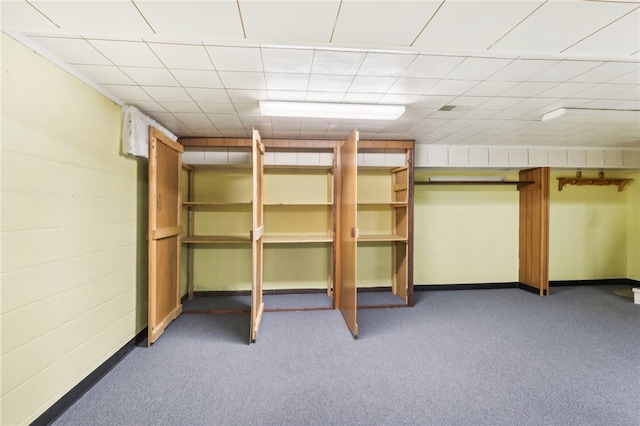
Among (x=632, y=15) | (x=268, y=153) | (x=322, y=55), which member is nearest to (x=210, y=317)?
(x=268, y=153)

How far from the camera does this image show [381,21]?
1353mm

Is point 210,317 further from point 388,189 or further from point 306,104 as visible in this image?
point 388,189

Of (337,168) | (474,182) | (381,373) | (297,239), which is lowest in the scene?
(381,373)

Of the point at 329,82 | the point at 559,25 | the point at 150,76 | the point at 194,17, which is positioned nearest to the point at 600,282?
the point at 559,25

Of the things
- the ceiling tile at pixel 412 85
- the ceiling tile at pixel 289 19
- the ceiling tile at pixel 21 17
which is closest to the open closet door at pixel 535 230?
the ceiling tile at pixel 412 85

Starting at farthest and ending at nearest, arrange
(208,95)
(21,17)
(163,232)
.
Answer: (163,232)
(208,95)
(21,17)

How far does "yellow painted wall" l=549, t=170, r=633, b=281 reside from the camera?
14.8 ft

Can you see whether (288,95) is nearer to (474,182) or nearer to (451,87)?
(451,87)

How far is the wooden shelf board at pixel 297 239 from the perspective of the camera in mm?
3418

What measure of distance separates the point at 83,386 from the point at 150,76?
2229mm

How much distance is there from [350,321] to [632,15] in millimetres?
2848

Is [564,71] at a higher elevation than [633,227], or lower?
higher

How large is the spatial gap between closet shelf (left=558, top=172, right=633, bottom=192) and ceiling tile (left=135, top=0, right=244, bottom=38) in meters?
5.33

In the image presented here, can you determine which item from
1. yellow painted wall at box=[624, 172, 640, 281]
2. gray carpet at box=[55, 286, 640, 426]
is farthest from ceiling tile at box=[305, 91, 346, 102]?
yellow painted wall at box=[624, 172, 640, 281]
